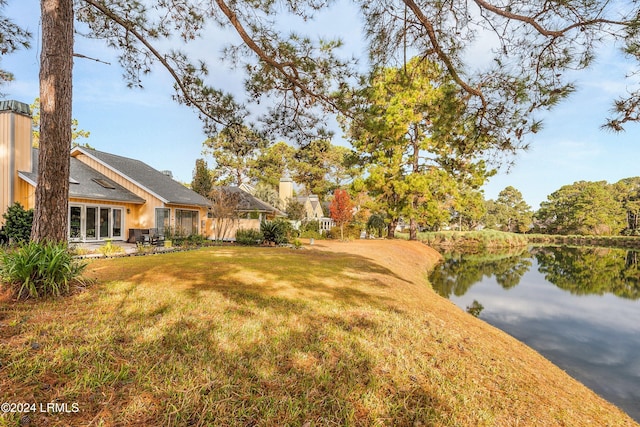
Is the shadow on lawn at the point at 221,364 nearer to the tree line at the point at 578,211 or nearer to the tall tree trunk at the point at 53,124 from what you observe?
the tall tree trunk at the point at 53,124

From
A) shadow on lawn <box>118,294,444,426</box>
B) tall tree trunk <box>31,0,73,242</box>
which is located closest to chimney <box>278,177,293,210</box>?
tall tree trunk <box>31,0,73,242</box>

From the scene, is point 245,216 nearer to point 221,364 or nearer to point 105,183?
point 105,183

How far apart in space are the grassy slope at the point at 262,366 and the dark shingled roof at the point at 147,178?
12359 mm

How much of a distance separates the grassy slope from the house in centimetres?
1065

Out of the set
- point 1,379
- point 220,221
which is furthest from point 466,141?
point 220,221

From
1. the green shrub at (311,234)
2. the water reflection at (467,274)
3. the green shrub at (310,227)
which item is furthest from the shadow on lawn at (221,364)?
the green shrub at (310,227)

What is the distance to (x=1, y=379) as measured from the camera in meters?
2.46

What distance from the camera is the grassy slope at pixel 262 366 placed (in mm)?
2426

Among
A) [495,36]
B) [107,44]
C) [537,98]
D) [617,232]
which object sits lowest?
[617,232]

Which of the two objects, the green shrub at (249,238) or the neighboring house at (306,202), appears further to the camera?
the neighboring house at (306,202)

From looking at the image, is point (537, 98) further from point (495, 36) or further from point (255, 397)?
point (255, 397)

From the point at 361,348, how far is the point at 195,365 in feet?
6.61

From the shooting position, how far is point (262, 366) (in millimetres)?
3053

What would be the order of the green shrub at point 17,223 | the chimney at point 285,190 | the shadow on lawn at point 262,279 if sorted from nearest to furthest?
the shadow on lawn at point 262,279 < the green shrub at point 17,223 < the chimney at point 285,190
